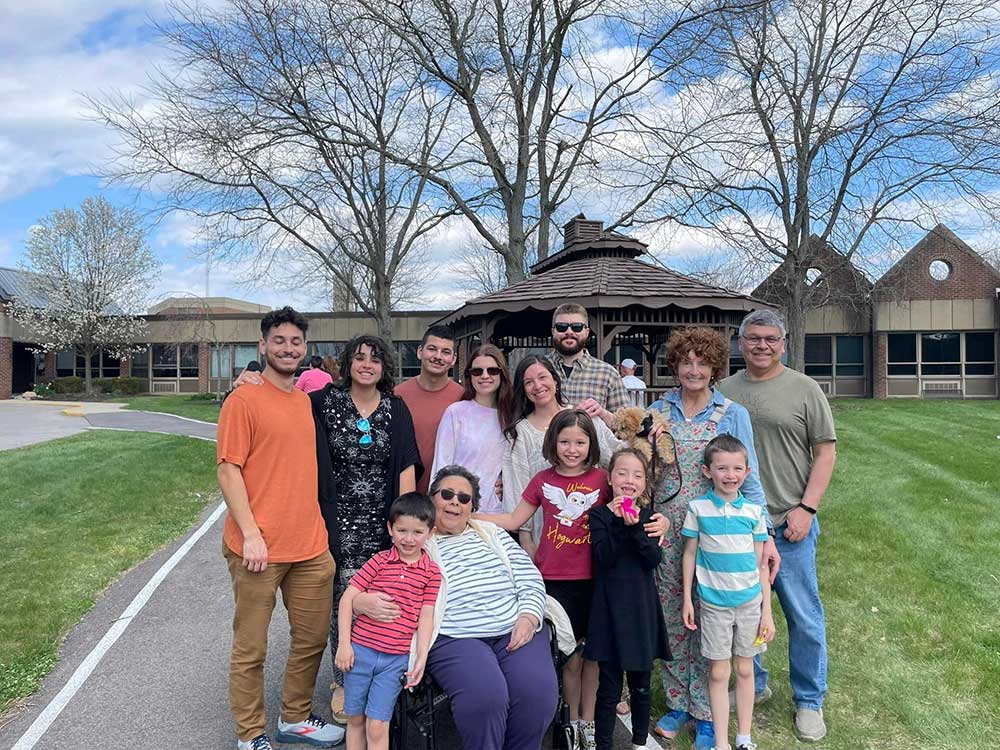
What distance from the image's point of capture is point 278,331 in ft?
11.1

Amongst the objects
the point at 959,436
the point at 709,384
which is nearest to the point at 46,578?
the point at 709,384

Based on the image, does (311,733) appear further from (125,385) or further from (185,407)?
(125,385)

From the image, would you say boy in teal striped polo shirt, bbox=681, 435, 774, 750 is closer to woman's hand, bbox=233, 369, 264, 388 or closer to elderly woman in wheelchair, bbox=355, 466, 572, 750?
elderly woman in wheelchair, bbox=355, 466, 572, 750

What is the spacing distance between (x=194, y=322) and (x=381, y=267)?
14.3 m

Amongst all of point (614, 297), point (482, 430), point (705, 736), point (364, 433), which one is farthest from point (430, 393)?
point (614, 297)

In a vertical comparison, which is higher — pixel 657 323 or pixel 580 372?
pixel 657 323

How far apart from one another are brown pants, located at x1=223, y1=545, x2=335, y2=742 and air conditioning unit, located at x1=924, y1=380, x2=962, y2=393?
29417 mm

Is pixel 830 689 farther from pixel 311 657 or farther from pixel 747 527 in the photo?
pixel 311 657

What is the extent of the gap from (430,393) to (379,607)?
1390mm

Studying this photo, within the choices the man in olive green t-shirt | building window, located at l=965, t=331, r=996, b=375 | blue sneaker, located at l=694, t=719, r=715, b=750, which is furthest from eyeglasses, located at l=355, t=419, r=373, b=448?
building window, located at l=965, t=331, r=996, b=375

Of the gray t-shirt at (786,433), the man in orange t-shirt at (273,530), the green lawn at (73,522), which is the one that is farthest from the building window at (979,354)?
the man in orange t-shirt at (273,530)

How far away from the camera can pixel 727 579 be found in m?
3.31

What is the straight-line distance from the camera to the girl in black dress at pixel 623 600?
3.16 metres

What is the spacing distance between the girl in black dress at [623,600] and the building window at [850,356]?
92.9 ft
